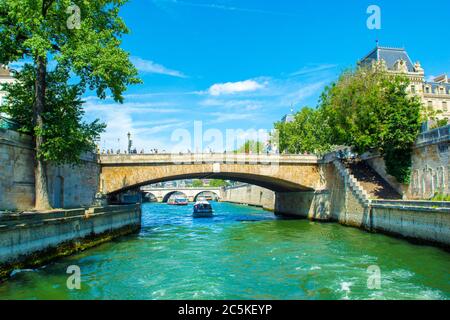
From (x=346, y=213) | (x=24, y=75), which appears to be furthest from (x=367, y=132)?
(x=24, y=75)

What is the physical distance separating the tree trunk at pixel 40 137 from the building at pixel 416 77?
53687mm

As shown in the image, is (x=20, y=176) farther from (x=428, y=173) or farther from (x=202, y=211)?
(x=202, y=211)

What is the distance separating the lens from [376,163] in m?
36.8

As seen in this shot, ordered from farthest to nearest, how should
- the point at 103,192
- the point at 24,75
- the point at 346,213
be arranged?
the point at 103,192
the point at 346,213
the point at 24,75

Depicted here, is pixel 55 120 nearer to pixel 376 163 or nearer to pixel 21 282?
pixel 21 282

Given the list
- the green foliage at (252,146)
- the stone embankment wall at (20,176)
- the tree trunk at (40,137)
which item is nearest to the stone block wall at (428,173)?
the tree trunk at (40,137)

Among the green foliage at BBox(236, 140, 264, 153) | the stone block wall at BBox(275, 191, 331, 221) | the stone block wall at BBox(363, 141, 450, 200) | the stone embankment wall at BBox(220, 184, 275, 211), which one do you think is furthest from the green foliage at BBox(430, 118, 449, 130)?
the green foliage at BBox(236, 140, 264, 153)

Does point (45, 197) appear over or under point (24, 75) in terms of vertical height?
under

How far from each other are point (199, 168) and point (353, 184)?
15.3 m

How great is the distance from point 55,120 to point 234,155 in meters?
20.0

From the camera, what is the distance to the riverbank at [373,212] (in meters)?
21.4

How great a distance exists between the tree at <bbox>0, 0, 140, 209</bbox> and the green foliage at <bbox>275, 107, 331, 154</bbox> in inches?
1550

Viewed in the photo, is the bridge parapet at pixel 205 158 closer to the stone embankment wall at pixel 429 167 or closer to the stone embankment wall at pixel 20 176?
the stone embankment wall at pixel 20 176
